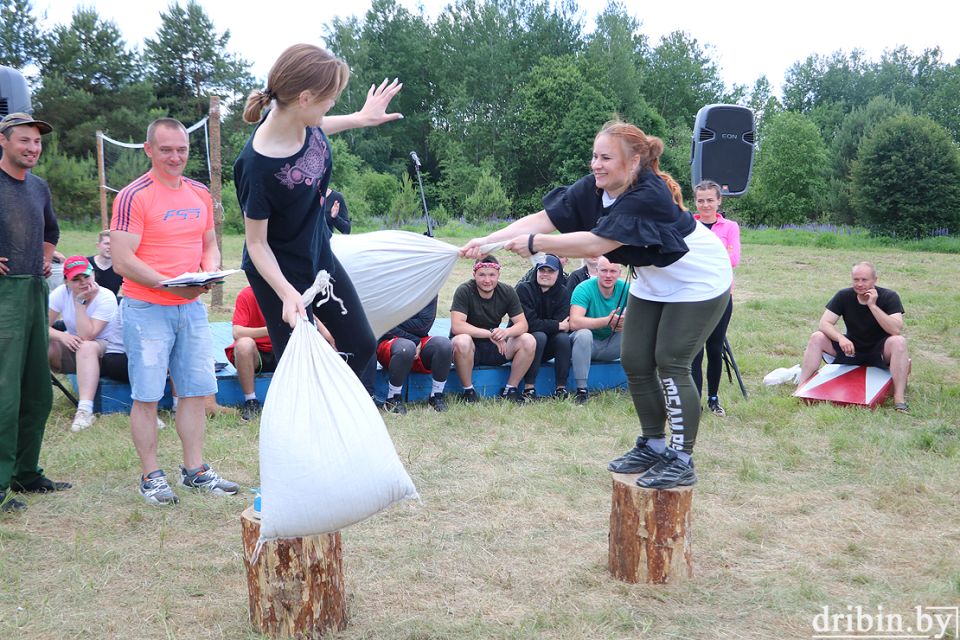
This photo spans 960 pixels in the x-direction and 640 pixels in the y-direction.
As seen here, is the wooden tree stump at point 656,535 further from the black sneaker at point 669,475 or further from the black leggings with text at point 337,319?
the black leggings with text at point 337,319

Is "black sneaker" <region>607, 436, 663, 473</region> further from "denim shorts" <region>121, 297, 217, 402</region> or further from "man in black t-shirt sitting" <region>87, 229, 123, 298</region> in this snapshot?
"man in black t-shirt sitting" <region>87, 229, 123, 298</region>

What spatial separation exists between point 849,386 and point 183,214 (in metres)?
4.76

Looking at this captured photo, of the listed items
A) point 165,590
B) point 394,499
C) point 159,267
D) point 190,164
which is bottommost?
point 165,590

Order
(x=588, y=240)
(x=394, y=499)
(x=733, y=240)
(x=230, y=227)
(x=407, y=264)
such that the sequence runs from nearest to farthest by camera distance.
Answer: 1. (x=394, y=499)
2. (x=588, y=240)
3. (x=407, y=264)
4. (x=733, y=240)
5. (x=230, y=227)

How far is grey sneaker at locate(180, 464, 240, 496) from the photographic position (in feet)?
13.0

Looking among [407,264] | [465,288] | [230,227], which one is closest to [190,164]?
[230,227]

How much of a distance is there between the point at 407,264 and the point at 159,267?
3.81 ft

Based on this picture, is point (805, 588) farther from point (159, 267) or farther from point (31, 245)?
point (31, 245)

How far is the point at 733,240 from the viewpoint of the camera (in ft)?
18.5

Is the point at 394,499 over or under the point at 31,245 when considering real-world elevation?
under

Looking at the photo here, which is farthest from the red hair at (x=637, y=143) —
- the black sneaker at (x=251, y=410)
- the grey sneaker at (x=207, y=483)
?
the black sneaker at (x=251, y=410)

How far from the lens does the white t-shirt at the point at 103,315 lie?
17.5 ft

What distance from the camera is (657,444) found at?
3.37 m

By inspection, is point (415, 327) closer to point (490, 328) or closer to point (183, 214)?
point (490, 328)
